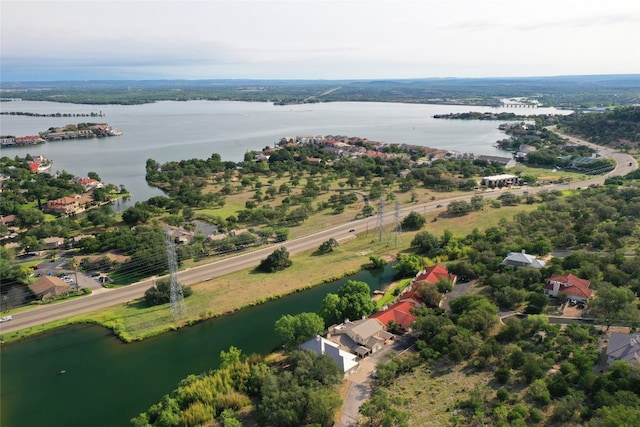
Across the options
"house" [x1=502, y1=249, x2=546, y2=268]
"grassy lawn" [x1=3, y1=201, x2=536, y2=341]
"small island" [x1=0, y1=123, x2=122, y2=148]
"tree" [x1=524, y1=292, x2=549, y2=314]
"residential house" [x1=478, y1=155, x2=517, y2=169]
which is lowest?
"grassy lawn" [x1=3, y1=201, x2=536, y2=341]

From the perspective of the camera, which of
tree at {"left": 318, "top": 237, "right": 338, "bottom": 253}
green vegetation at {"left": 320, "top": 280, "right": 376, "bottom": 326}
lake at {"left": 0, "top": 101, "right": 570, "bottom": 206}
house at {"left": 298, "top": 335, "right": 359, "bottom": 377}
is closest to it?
house at {"left": 298, "top": 335, "right": 359, "bottom": 377}

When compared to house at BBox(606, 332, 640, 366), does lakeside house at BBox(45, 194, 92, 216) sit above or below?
→ below

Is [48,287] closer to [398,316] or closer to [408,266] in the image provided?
[398,316]

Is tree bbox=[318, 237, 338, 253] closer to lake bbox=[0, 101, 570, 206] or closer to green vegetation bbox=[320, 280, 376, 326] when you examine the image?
green vegetation bbox=[320, 280, 376, 326]

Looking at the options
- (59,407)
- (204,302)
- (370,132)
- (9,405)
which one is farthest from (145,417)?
(370,132)

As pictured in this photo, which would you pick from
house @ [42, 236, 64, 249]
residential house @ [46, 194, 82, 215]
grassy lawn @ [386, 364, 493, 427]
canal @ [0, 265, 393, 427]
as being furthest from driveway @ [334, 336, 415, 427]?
residential house @ [46, 194, 82, 215]

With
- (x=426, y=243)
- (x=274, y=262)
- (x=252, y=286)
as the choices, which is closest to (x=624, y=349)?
(x=426, y=243)
